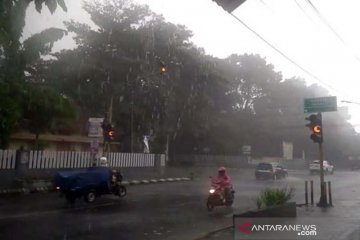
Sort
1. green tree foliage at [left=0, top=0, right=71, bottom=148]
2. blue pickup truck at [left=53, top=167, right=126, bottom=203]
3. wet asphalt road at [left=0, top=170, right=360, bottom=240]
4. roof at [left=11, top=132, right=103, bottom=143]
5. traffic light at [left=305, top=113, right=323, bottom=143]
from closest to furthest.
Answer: green tree foliage at [left=0, top=0, right=71, bottom=148] → wet asphalt road at [left=0, top=170, right=360, bottom=240] → blue pickup truck at [left=53, top=167, right=126, bottom=203] → traffic light at [left=305, top=113, right=323, bottom=143] → roof at [left=11, top=132, right=103, bottom=143]

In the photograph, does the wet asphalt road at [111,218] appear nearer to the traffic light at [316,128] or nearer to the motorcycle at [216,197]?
the motorcycle at [216,197]

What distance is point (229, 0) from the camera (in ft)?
22.5

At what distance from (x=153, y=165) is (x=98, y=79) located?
741 centimetres

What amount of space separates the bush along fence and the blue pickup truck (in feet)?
17.9

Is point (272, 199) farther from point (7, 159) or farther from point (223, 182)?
point (7, 159)

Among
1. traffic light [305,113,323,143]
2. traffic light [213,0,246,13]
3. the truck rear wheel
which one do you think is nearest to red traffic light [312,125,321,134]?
traffic light [305,113,323,143]

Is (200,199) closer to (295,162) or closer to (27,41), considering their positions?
(27,41)

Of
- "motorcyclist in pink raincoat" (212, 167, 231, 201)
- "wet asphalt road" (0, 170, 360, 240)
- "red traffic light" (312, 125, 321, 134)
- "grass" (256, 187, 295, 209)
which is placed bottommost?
"wet asphalt road" (0, 170, 360, 240)

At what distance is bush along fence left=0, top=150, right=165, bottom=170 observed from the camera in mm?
21172

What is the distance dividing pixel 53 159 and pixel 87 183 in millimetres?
8097

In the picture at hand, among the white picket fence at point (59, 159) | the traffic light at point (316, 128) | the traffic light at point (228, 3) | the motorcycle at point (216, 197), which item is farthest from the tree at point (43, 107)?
the traffic light at point (228, 3)

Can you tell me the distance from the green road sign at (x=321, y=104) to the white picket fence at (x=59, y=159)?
13.3 meters

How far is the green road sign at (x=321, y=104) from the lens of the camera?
1647 cm

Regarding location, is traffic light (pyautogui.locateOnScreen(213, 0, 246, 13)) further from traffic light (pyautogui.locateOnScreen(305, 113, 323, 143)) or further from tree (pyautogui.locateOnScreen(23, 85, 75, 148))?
tree (pyautogui.locateOnScreen(23, 85, 75, 148))
